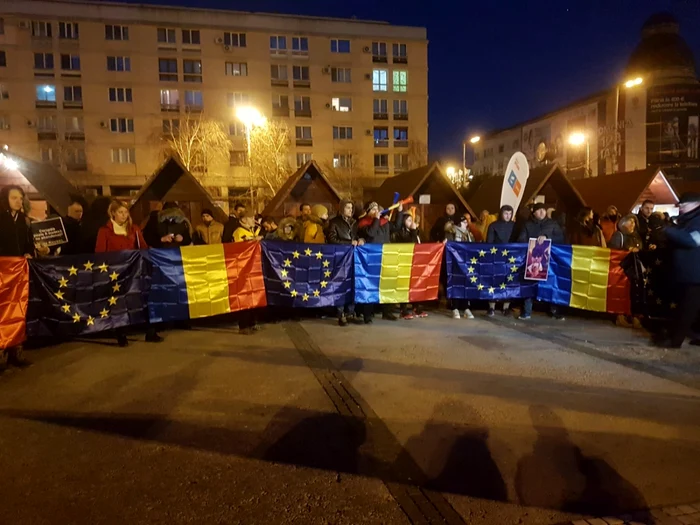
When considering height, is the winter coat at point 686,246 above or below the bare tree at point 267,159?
below

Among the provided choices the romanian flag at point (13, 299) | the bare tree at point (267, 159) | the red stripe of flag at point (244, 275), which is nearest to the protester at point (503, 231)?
the red stripe of flag at point (244, 275)

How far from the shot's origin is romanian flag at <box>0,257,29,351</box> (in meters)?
6.59

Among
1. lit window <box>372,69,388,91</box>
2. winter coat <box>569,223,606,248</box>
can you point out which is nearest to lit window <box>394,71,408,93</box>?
lit window <box>372,69,388,91</box>

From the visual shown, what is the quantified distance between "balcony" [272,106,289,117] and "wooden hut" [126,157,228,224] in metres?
38.0

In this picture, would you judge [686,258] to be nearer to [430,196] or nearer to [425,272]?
[425,272]

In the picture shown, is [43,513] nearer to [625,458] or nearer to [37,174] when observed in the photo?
[625,458]

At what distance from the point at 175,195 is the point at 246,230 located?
7619mm

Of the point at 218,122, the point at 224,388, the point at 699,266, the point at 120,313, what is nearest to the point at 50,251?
the point at 120,313

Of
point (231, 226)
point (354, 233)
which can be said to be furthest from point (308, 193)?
point (354, 233)

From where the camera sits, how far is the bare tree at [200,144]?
4412 cm

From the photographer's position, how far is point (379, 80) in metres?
54.9

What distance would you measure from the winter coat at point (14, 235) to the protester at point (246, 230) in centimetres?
307

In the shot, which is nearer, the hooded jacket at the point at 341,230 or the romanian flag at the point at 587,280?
the romanian flag at the point at 587,280

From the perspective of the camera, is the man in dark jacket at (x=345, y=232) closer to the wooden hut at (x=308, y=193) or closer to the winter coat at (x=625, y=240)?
the winter coat at (x=625, y=240)
